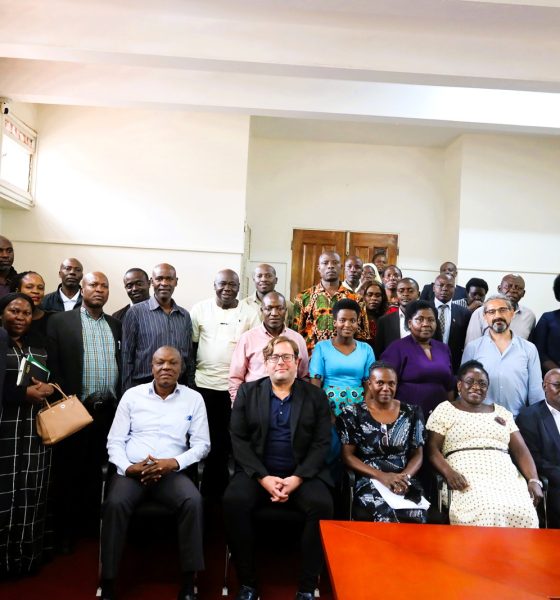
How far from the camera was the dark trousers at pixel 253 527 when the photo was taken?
292cm

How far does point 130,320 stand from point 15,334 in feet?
2.73

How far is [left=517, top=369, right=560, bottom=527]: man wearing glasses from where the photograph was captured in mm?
3504

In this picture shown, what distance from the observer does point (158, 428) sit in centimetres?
327

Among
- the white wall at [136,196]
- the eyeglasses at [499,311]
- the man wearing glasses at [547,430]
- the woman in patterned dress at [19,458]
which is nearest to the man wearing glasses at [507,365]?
the eyeglasses at [499,311]

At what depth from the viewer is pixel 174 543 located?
3.57 metres

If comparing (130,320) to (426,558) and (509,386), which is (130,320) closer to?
(426,558)

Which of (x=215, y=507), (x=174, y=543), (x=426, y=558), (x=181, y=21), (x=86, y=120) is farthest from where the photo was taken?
(x=86, y=120)

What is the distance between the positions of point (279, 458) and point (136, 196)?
4742 mm

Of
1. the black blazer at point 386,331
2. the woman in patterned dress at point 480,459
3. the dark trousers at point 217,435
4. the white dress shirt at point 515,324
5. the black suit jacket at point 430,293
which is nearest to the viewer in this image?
the woman in patterned dress at point 480,459

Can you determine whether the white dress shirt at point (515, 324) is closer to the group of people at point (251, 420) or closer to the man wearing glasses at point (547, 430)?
the group of people at point (251, 420)

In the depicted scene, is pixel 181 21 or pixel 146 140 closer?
pixel 181 21

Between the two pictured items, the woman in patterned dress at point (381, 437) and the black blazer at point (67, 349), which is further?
the black blazer at point (67, 349)

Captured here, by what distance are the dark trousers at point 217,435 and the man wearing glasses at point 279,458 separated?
0.67 metres

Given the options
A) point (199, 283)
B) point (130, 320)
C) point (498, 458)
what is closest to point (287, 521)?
point (498, 458)
